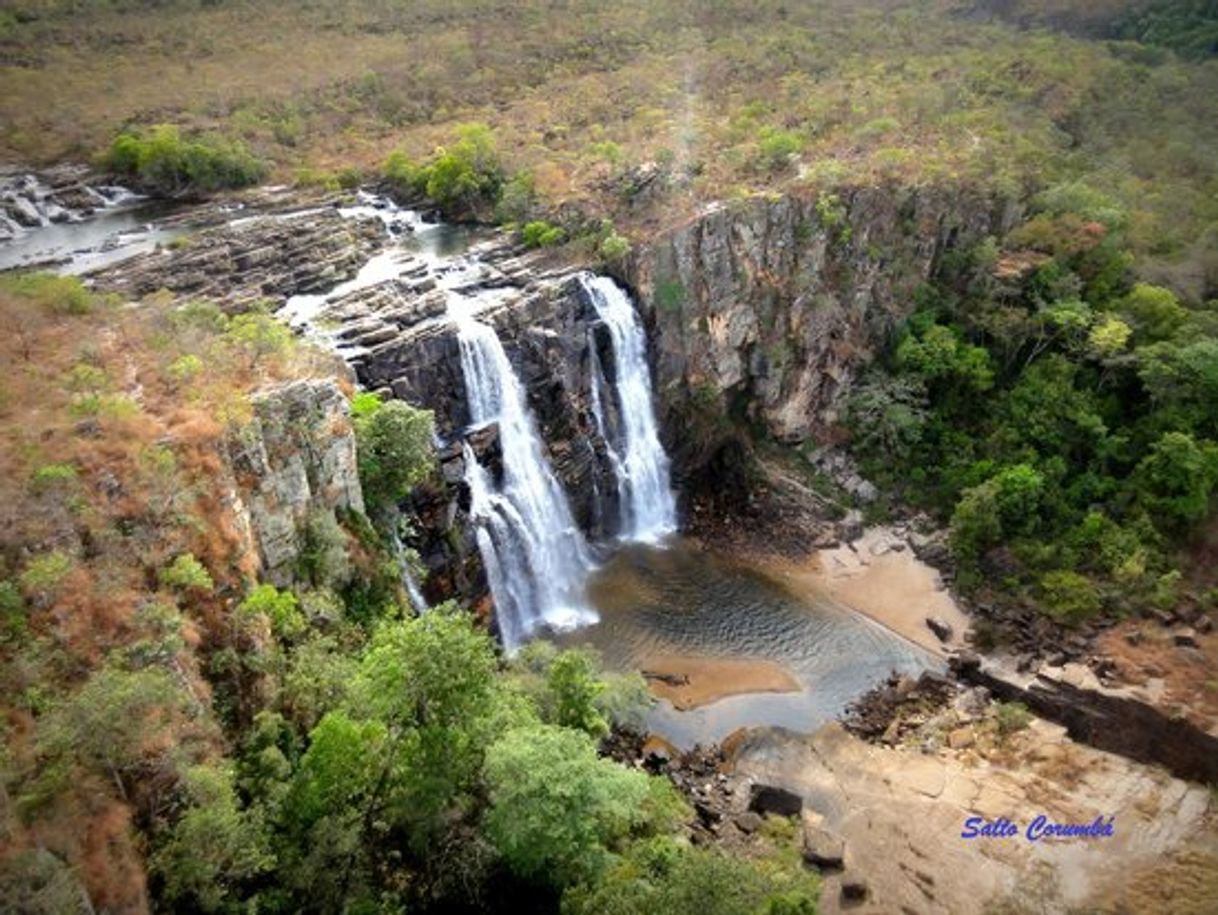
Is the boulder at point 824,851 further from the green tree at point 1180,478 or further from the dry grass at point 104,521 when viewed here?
the green tree at point 1180,478

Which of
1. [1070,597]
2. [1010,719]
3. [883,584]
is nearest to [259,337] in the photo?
[883,584]

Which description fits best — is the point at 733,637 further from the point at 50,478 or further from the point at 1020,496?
the point at 50,478

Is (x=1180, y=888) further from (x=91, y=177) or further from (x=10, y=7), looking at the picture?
(x=10, y=7)

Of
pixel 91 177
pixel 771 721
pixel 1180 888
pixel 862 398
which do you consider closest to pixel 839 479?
pixel 862 398

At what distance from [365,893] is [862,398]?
31.0 m

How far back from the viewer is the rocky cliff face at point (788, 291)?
38500mm

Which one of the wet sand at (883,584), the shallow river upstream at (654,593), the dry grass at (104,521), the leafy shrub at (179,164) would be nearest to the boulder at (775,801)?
the shallow river upstream at (654,593)

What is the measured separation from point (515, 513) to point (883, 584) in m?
15.4

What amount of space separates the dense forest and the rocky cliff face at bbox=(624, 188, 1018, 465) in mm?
1086

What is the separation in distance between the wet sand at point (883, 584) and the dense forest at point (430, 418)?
1.39m

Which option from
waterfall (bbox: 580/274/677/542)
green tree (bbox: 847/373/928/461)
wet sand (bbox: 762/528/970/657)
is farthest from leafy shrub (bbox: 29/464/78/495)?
green tree (bbox: 847/373/928/461)

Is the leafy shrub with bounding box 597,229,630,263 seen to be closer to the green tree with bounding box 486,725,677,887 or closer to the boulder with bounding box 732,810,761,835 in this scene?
the boulder with bounding box 732,810,761,835

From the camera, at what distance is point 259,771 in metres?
17.6

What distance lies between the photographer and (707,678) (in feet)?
100
